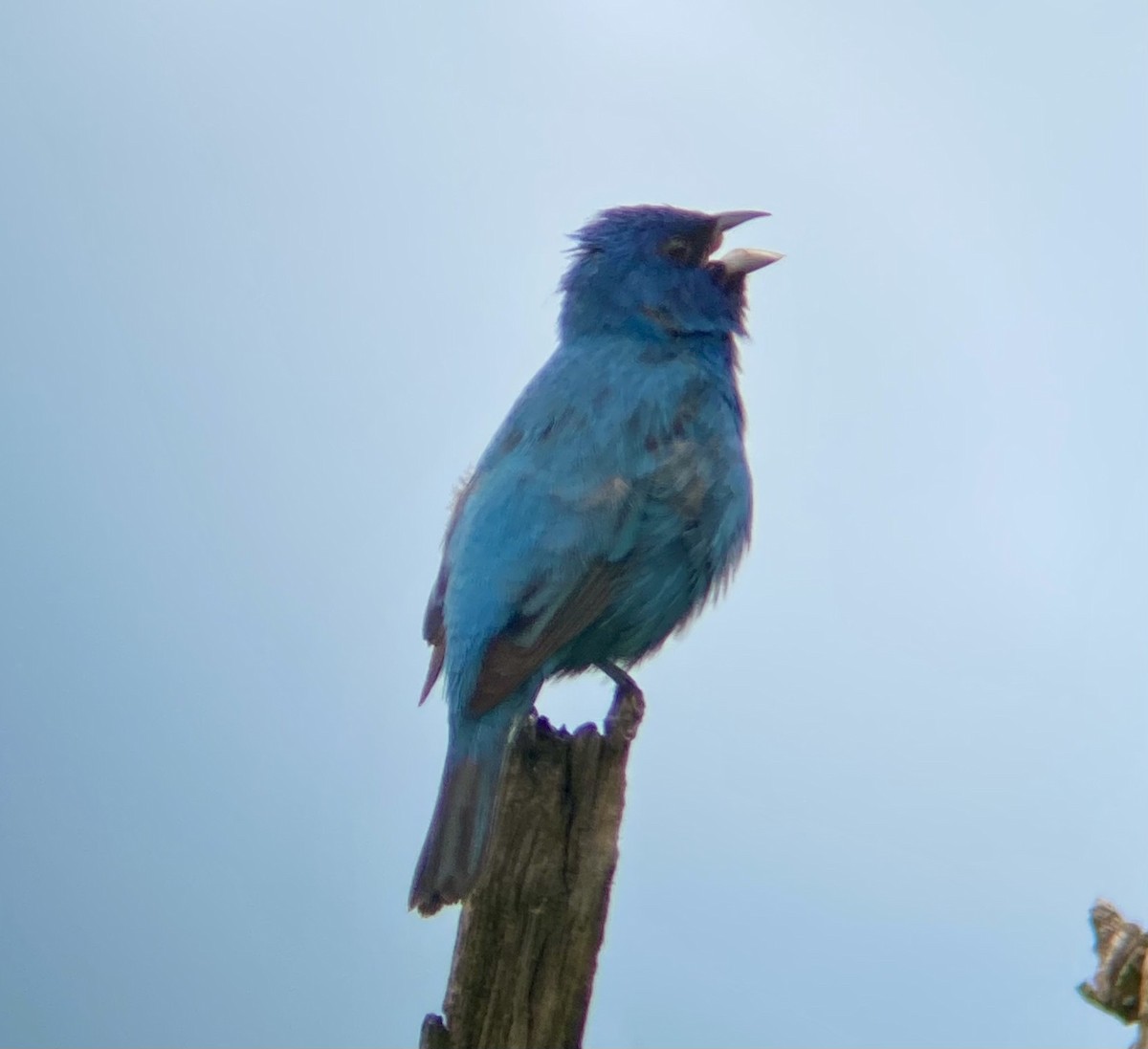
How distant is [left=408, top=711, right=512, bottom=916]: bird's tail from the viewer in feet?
13.7

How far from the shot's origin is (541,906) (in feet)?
13.0

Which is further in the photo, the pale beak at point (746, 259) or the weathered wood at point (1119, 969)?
the pale beak at point (746, 259)

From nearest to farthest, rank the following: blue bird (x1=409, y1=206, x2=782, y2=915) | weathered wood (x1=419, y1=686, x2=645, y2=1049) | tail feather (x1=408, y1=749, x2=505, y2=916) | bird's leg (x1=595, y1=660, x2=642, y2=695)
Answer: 1. weathered wood (x1=419, y1=686, x2=645, y2=1049)
2. tail feather (x1=408, y1=749, x2=505, y2=916)
3. blue bird (x1=409, y1=206, x2=782, y2=915)
4. bird's leg (x1=595, y1=660, x2=642, y2=695)

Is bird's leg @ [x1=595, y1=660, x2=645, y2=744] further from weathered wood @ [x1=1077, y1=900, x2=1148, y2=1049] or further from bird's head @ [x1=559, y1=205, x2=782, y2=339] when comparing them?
bird's head @ [x1=559, y1=205, x2=782, y2=339]

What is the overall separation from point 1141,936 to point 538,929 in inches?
57.7

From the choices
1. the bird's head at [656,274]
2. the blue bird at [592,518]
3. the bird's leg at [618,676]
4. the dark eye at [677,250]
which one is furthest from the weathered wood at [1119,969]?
the dark eye at [677,250]

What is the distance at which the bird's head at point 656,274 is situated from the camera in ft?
20.8

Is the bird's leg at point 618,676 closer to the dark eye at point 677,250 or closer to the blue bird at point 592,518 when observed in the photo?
the blue bird at point 592,518

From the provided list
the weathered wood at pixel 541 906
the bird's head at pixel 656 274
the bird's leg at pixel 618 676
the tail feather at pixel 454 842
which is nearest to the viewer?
the weathered wood at pixel 541 906

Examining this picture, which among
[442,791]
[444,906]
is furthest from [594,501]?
[444,906]

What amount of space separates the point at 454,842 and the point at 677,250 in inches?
124

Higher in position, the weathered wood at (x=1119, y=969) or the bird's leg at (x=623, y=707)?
the bird's leg at (x=623, y=707)

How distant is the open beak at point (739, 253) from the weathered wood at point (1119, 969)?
3.53 meters

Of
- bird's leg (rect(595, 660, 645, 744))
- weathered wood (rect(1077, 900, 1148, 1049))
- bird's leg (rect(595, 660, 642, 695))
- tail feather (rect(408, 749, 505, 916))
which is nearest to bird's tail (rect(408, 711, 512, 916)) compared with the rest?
tail feather (rect(408, 749, 505, 916))
